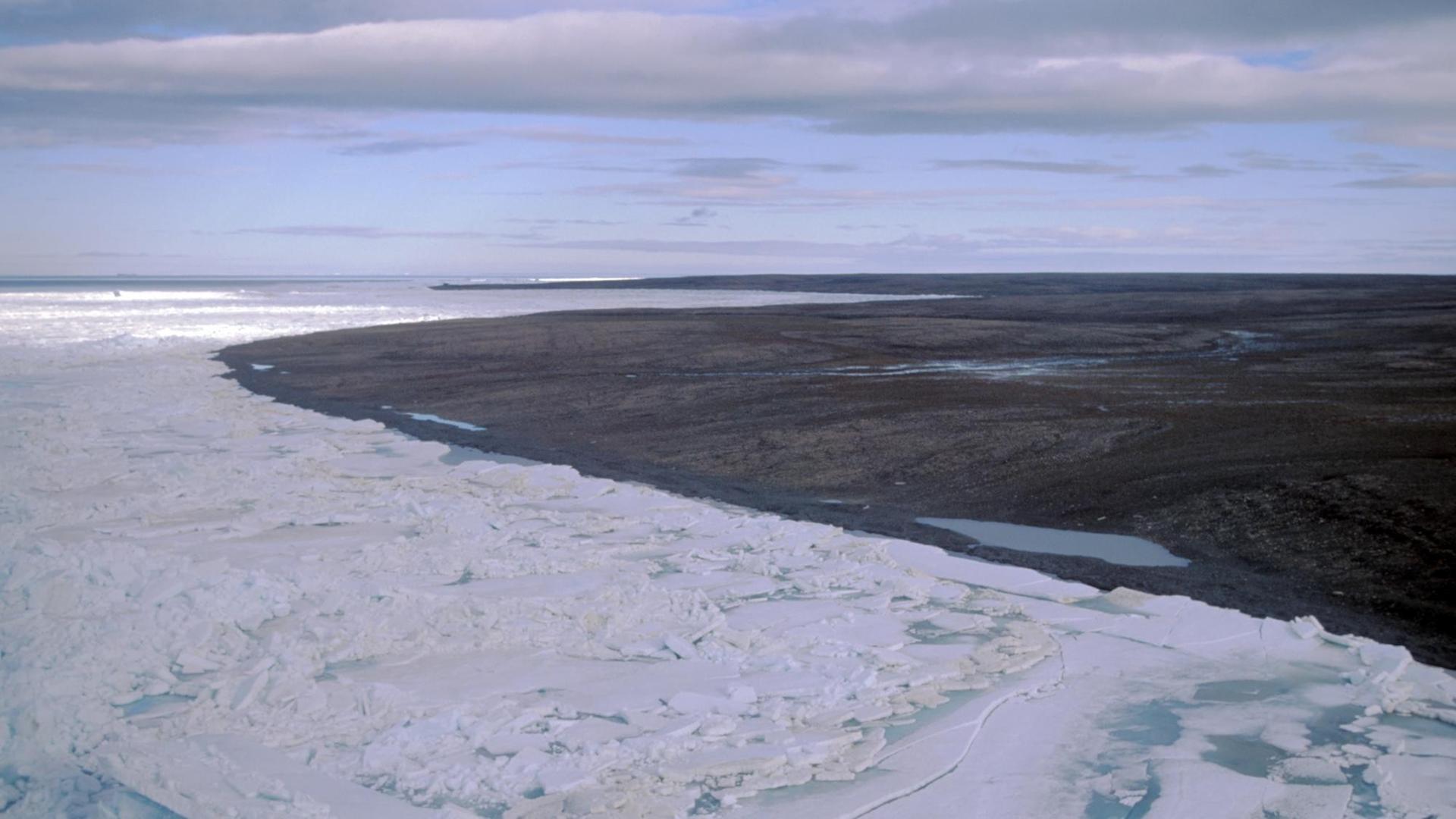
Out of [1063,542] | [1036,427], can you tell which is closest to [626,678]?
[1063,542]

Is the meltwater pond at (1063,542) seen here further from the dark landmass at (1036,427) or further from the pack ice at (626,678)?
the pack ice at (626,678)

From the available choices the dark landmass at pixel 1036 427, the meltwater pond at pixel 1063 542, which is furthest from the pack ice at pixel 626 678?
the dark landmass at pixel 1036 427

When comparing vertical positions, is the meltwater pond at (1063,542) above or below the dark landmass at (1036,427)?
below

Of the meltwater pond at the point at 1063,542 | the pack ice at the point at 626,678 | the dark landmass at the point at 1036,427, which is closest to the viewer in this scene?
the pack ice at the point at 626,678

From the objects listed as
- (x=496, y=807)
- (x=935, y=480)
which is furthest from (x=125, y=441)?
(x=496, y=807)

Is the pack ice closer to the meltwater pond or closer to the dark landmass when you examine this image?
the meltwater pond

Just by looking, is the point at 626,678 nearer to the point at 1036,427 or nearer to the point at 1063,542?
the point at 1063,542
